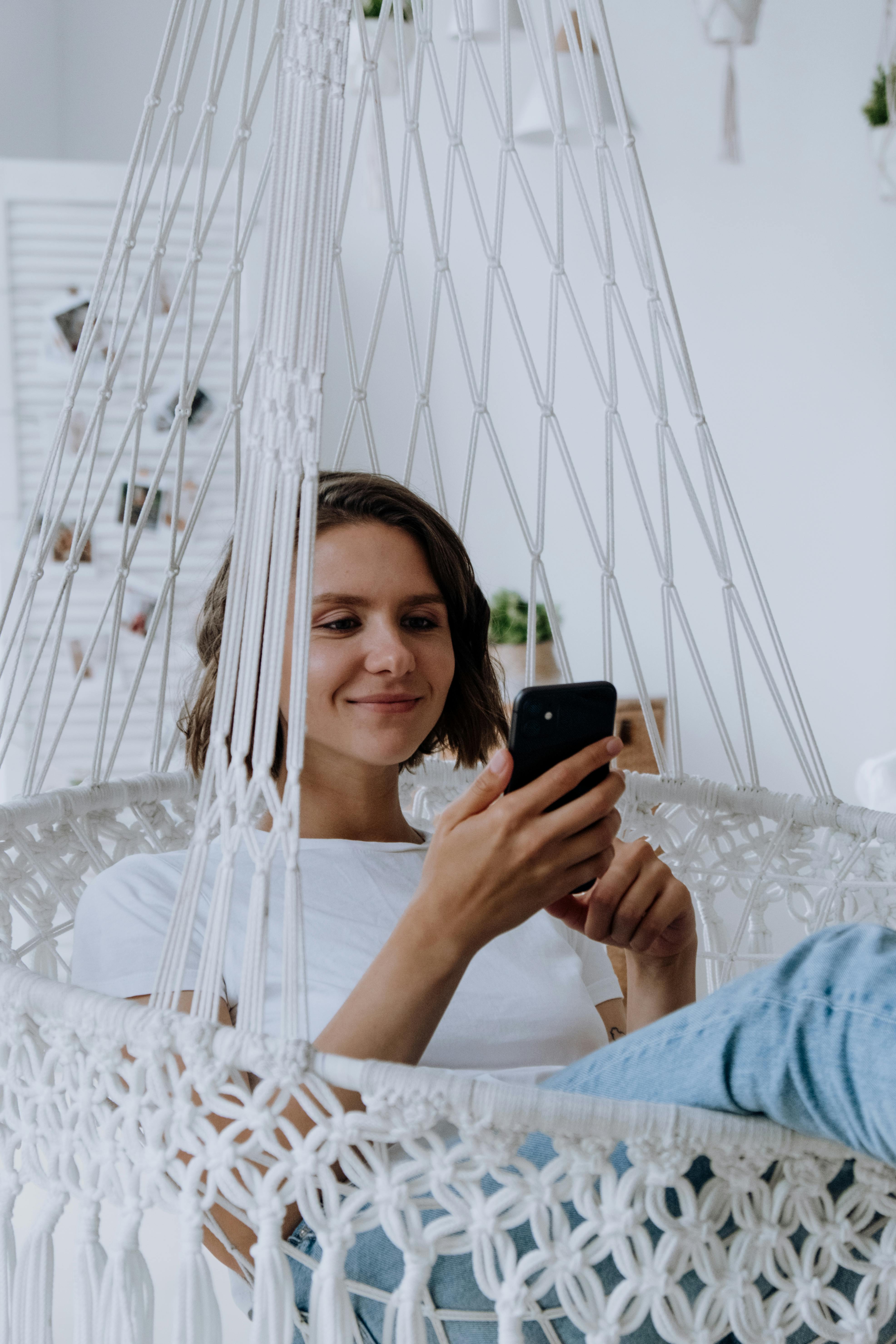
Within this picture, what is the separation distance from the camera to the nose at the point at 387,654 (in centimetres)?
104

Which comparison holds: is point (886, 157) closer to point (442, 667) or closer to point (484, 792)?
point (442, 667)

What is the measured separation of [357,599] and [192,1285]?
59cm

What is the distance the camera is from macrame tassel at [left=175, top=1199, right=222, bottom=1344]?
2.03ft

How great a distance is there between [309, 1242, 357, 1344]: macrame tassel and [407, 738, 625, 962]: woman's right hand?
0.18m

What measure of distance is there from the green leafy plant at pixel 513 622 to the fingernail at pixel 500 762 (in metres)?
1.69

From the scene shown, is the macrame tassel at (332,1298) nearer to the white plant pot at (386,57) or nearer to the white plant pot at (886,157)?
the white plant pot at (386,57)

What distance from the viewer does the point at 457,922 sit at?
0.73 m

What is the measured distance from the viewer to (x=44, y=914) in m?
1.20

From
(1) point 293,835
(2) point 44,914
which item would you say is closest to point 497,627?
(2) point 44,914

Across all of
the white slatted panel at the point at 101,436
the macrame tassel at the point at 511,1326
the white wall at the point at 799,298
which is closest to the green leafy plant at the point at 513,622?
the white slatted panel at the point at 101,436

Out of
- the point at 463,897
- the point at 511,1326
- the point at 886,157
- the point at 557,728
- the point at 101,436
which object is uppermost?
the point at 886,157

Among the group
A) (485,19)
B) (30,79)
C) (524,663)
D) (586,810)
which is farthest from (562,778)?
(30,79)

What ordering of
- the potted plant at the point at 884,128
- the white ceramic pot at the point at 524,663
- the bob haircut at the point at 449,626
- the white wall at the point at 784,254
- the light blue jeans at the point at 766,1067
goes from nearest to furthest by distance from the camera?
the light blue jeans at the point at 766,1067
the bob haircut at the point at 449,626
the white ceramic pot at the point at 524,663
the potted plant at the point at 884,128
the white wall at the point at 784,254

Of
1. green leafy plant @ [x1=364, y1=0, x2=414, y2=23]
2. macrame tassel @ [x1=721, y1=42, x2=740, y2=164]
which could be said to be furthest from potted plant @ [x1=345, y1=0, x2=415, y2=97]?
macrame tassel @ [x1=721, y1=42, x2=740, y2=164]
